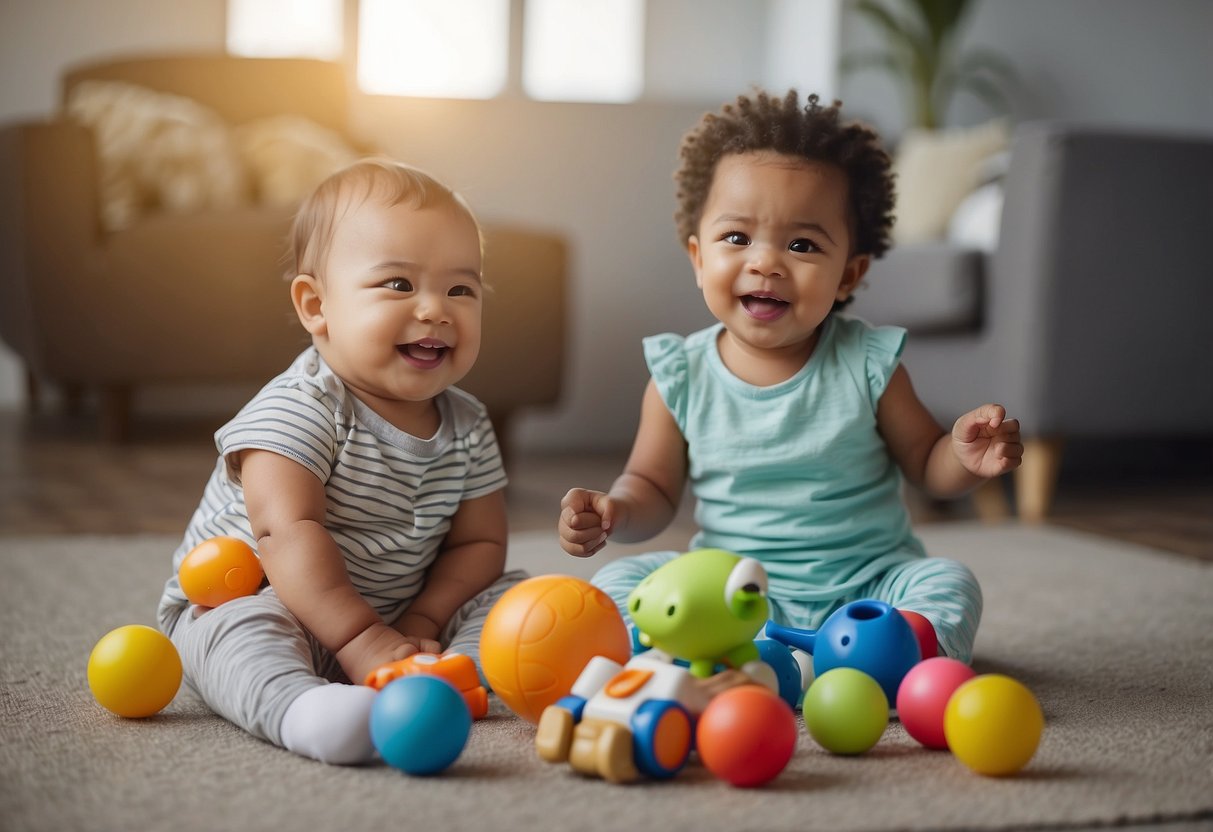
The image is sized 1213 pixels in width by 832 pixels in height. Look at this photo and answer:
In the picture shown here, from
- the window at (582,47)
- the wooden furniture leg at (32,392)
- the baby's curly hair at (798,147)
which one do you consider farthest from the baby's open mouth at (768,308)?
the wooden furniture leg at (32,392)

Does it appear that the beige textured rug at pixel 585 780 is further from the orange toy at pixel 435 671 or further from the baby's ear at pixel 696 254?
the baby's ear at pixel 696 254

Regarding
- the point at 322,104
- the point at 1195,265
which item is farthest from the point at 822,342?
the point at 322,104

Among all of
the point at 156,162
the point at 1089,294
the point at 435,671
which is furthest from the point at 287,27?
the point at 435,671

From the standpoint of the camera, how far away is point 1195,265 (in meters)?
2.05

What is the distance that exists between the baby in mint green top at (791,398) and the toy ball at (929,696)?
183 millimetres

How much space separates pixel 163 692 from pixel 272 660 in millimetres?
94

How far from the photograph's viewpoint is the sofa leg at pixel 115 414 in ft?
8.55

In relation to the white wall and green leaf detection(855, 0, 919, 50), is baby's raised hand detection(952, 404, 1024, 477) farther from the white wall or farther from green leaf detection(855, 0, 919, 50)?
green leaf detection(855, 0, 919, 50)

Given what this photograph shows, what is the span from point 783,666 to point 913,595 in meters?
0.17

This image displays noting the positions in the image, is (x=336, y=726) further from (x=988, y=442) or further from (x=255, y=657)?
(x=988, y=442)

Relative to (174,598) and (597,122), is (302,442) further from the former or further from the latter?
(597,122)

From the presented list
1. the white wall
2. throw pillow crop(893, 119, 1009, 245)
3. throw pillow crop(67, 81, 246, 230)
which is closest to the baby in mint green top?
throw pillow crop(893, 119, 1009, 245)

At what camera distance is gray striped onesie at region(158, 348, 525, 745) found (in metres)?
0.85

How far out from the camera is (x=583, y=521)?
2.89ft
